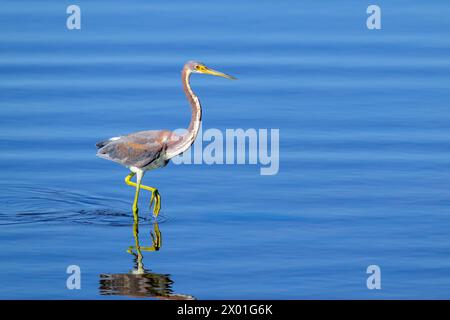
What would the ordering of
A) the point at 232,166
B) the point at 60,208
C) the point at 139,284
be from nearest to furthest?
1. the point at 139,284
2. the point at 60,208
3. the point at 232,166

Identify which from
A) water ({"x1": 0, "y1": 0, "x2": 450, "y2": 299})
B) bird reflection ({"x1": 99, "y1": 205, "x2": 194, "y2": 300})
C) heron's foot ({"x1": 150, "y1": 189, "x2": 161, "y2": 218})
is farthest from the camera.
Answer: heron's foot ({"x1": 150, "y1": 189, "x2": 161, "y2": 218})

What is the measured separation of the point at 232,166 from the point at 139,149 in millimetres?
2204

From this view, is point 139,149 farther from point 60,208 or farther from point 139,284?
point 139,284

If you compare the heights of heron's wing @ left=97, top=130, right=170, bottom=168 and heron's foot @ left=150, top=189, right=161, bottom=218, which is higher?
heron's wing @ left=97, top=130, right=170, bottom=168

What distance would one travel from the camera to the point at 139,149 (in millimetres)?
15844

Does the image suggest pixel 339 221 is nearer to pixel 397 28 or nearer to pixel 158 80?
pixel 158 80

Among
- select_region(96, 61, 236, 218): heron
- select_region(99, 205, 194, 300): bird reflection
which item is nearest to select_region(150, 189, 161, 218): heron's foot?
select_region(96, 61, 236, 218): heron

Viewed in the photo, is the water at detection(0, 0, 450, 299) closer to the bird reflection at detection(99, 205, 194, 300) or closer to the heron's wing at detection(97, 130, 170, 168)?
the bird reflection at detection(99, 205, 194, 300)

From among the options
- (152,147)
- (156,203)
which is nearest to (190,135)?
(152,147)

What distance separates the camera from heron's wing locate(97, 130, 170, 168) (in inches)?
624

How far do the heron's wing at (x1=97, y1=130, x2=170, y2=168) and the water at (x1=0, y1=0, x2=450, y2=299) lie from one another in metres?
0.67

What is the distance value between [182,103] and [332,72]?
306 centimetres

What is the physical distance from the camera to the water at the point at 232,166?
1396 centimetres

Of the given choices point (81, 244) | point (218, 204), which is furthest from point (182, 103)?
point (81, 244)
